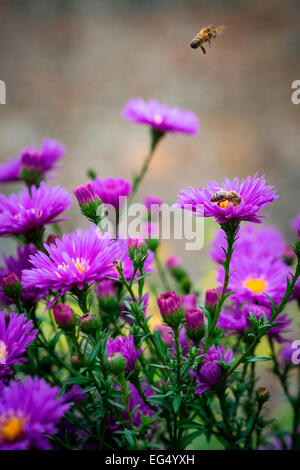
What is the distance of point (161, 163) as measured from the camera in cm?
212

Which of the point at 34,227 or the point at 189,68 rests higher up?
the point at 189,68

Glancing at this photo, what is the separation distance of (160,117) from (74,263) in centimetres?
40

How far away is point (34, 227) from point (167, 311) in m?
0.18

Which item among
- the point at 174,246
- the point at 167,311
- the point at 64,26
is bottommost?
the point at 167,311

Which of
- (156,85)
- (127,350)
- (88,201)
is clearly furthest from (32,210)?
(156,85)

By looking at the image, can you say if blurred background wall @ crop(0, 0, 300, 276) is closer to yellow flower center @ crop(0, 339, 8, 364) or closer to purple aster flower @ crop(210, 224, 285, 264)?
purple aster flower @ crop(210, 224, 285, 264)

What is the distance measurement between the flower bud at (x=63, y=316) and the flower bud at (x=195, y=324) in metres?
0.12

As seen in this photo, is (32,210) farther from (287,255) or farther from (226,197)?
(287,255)

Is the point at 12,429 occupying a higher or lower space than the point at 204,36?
lower

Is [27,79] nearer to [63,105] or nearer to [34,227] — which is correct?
[63,105]

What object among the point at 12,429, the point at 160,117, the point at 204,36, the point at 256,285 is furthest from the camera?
the point at 160,117

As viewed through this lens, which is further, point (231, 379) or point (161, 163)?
point (161, 163)

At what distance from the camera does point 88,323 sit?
0.47 m
